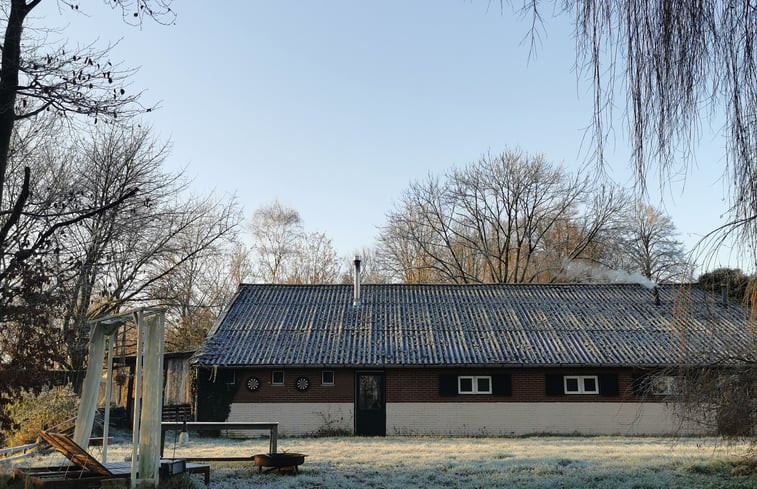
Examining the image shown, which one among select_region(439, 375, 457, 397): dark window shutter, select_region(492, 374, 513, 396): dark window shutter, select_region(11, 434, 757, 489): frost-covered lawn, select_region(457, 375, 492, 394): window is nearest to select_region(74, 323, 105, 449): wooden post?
select_region(11, 434, 757, 489): frost-covered lawn

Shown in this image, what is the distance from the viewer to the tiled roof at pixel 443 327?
21734mm

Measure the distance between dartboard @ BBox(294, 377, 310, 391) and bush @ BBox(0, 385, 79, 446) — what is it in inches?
254

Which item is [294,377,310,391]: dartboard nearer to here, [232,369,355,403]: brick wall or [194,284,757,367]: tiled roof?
[232,369,355,403]: brick wall

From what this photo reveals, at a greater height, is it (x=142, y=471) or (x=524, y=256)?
(x=524, y=256)

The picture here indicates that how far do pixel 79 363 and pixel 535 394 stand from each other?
16130 millimetres

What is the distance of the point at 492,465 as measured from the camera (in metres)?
13.0

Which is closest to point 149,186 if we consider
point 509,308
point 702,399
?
point 509,308

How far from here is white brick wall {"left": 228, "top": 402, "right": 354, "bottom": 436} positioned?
2128 centimetres

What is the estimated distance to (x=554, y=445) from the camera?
56.6ft

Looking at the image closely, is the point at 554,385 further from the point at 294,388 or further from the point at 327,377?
the point at 294,388

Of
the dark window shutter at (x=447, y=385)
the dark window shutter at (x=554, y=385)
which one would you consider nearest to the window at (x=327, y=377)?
the dark window shutter at (x=447, y=385)

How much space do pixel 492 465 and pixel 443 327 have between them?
11.6m

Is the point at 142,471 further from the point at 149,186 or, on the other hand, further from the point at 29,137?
the point at 149,186

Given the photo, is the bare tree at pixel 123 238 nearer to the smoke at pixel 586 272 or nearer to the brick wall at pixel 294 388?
the brick wall at pixel 294 388
